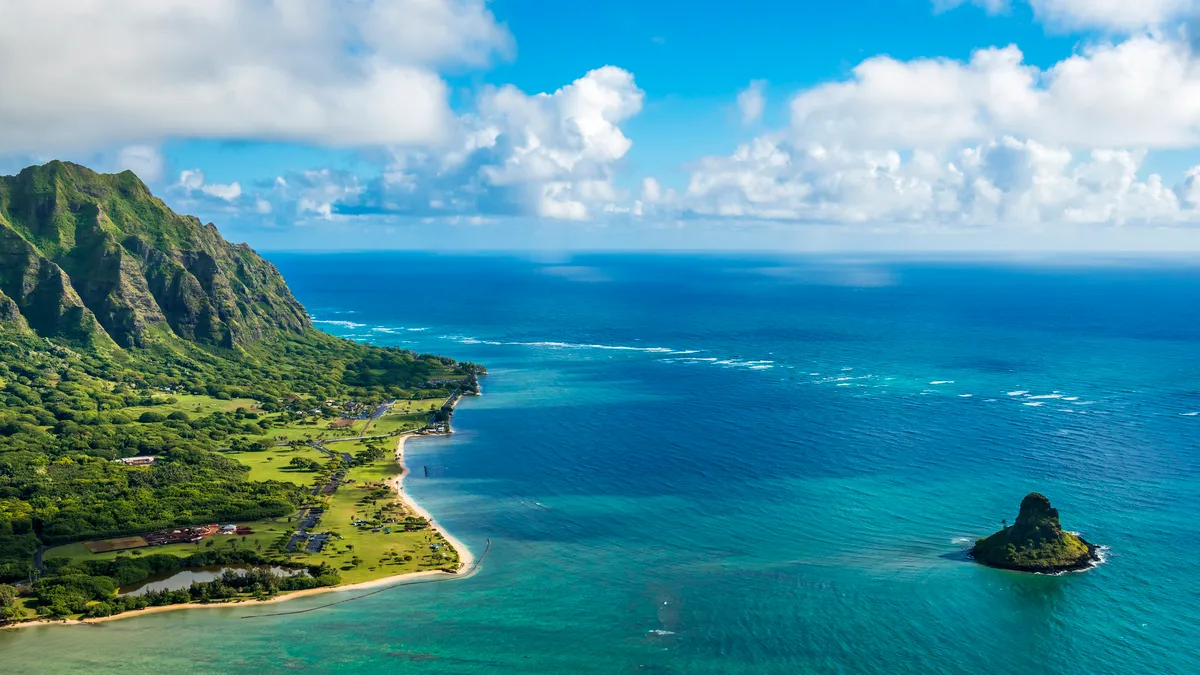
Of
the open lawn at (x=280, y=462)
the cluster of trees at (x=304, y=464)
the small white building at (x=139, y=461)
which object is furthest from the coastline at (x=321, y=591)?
the small white building at (x=139, y=461)

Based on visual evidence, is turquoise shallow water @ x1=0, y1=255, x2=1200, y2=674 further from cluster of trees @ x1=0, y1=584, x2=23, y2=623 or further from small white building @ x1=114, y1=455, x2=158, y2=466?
small white building @ x1=114, y1=455, x2=158, y2=466

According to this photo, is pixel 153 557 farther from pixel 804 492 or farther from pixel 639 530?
pixel 804 492

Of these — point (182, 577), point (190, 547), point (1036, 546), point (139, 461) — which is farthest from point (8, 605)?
point (1036, 546)

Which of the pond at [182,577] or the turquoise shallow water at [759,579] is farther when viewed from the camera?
the pond at [182,577]

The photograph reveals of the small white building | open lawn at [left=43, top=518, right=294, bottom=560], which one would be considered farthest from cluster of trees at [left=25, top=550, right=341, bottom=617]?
the small white building

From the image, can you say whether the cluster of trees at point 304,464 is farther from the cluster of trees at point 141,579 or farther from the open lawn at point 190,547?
the cluster of trees at point 141,579
